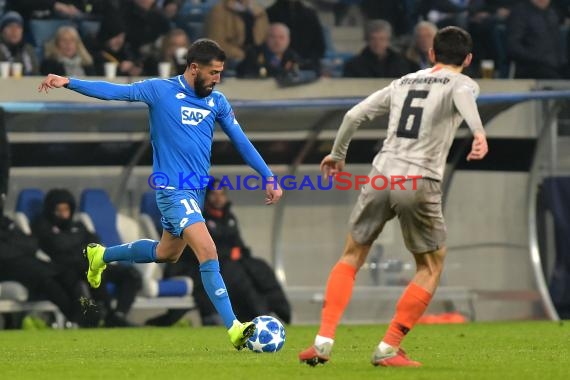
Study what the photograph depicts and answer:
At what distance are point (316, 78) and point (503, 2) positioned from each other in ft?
11.8

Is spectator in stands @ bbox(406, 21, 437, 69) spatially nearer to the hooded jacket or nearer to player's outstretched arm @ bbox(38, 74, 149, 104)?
the hooded jacket

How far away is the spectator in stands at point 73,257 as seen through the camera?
14.8 metres

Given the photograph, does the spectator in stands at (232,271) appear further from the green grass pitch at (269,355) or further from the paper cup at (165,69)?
the green grass pitch at (269,355)

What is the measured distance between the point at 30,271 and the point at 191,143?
530 centimetres

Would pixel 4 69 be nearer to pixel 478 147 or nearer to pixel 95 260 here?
pixel 95 260

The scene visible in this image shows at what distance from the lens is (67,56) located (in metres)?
15.9

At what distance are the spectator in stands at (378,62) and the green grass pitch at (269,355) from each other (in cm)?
365

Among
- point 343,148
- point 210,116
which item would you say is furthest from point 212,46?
point 343,148

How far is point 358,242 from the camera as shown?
8.14m

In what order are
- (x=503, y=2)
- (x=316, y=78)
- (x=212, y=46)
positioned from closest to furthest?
(x=212, y=46) < (x=316, y=78) < (x=503, y=2)

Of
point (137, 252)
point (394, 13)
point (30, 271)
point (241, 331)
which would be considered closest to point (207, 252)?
point (241, 331)

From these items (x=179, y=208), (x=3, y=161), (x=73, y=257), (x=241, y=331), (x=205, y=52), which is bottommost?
(x=73, y=257)

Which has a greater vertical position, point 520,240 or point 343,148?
point 343,148

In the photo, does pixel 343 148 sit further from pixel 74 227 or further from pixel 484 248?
pixel 484 248
